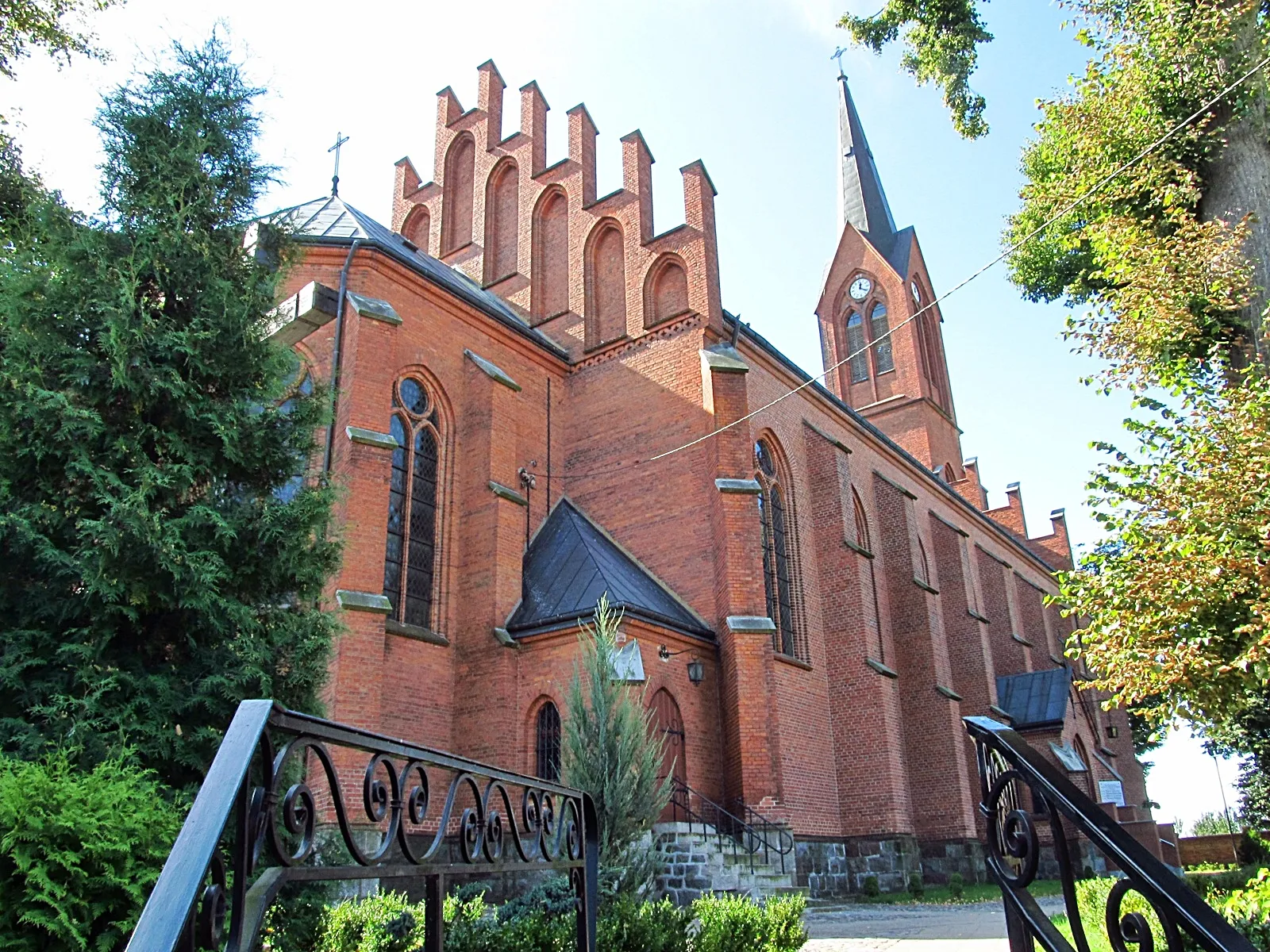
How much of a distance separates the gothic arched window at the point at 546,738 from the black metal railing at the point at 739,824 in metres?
1.79

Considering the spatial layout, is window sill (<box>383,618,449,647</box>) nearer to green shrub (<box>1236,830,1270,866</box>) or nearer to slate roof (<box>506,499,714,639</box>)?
slate roof (<box>506,499,714,639</box>)

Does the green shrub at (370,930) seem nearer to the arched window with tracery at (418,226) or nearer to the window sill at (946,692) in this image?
the window sill at (946,692)

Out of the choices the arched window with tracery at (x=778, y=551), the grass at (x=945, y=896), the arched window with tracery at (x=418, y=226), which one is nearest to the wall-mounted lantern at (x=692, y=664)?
the arched window with tracery at (x=778, y=551)

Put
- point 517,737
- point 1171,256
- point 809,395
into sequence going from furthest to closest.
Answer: point 809,395 < point 517,737 < point 1171,256

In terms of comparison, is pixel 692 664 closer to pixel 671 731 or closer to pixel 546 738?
pixel 671 731

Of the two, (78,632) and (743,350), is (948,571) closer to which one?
(743,350)

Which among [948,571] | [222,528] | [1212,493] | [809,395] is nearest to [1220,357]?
[1212,493]

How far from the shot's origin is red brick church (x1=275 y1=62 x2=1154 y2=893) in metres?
14.2

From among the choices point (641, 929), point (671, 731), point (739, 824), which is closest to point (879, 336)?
point (671, 731)

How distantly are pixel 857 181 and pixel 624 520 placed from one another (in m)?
24.8

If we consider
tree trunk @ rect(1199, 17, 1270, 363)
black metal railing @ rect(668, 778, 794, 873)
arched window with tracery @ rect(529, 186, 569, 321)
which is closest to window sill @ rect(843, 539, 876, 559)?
black metal railing @ rect(668, 778, 794, 873)

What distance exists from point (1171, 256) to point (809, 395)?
12140 mm

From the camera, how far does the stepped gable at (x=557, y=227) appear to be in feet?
59.8

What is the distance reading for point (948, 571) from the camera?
24750mm
